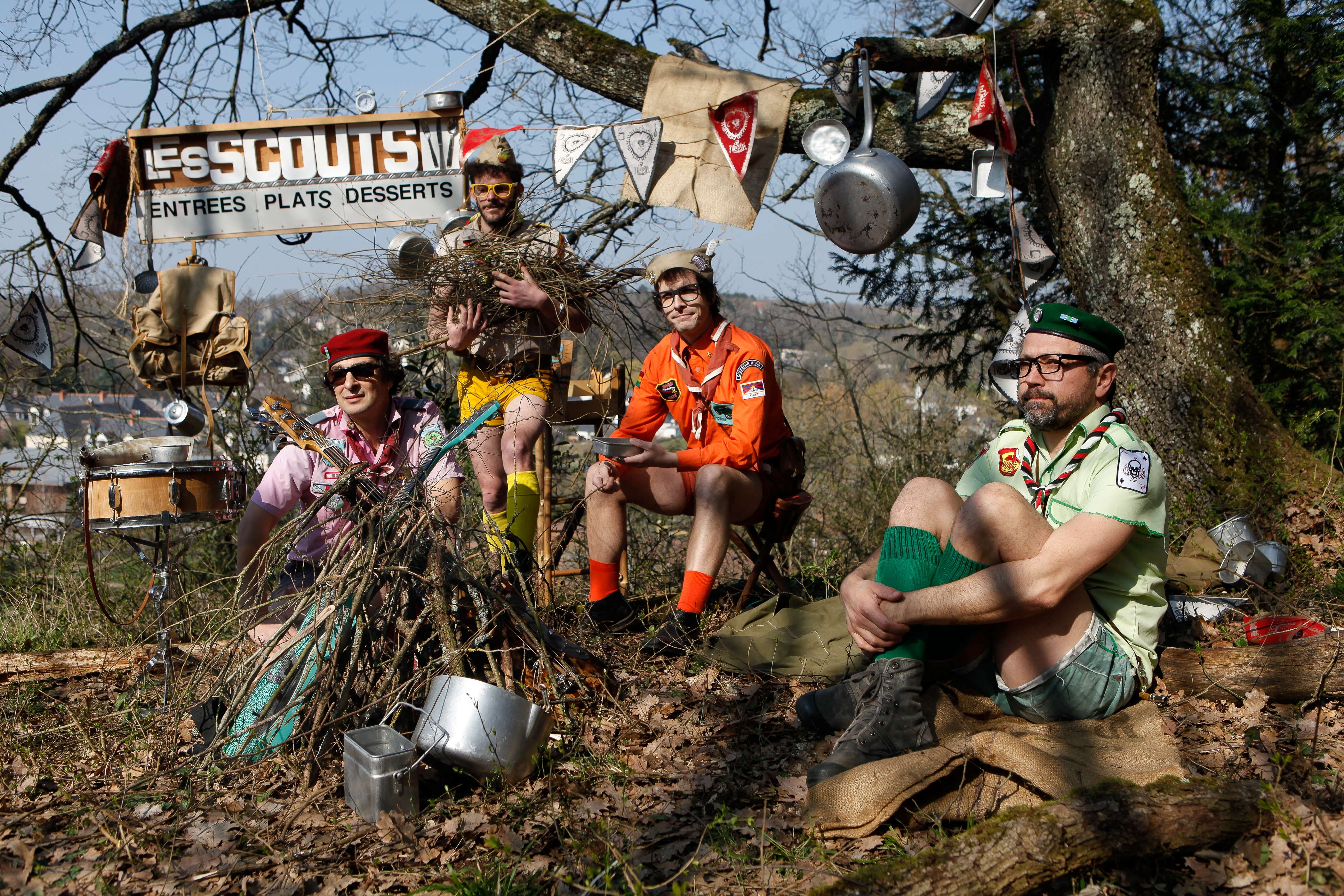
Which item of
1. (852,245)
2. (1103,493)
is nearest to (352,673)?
(1103,493)

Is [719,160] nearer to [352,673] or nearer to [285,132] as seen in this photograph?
[285,132]

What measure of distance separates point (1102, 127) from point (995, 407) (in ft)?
9.40

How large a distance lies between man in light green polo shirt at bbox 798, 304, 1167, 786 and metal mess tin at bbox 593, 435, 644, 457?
1.15 m

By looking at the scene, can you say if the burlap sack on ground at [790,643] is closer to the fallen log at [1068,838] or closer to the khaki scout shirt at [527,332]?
the fallen log at [1068,838]

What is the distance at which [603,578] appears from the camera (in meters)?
4.16

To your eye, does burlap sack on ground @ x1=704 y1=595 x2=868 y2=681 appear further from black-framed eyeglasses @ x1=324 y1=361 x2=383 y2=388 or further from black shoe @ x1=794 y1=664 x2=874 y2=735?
black-framed eyeglasses @ x1=324 y1=361 x2=383 y2=388

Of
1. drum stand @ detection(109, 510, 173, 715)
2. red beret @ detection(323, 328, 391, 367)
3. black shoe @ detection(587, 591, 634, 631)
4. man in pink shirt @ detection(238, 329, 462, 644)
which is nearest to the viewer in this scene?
man in pink shirt @ detection(238, 329, 462, 644)

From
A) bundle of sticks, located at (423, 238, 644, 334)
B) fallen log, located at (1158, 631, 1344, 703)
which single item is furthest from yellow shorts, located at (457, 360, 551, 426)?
fallen log, located at (1158, 631, 1344, 703)

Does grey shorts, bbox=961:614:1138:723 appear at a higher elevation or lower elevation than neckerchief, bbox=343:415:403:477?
lower

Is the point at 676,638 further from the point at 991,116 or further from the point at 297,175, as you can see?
the point at 297,175

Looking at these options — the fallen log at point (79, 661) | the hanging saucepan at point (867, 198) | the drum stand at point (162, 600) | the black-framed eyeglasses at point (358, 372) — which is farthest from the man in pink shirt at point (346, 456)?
the hanging saucepan at point (867, 198)

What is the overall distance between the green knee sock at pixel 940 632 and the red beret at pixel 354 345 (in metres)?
1.92

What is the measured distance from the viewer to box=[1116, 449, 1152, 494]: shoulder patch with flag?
8.61ft

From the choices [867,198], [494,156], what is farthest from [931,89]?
[494,156]
